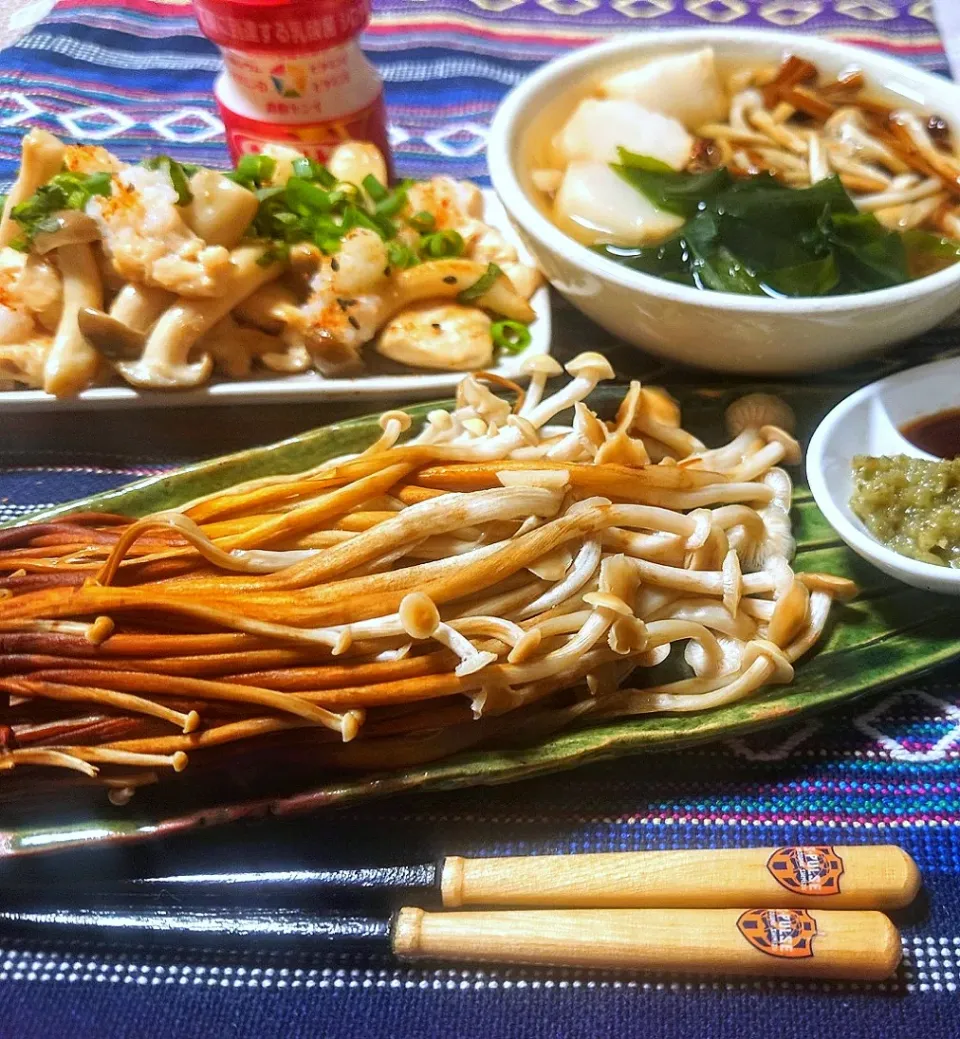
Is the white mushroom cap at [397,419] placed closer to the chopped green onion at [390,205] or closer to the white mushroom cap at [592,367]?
the white mushroom cap at [592,367]

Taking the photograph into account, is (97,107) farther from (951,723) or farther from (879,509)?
(951,723)

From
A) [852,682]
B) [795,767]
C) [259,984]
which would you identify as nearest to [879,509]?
[852,682]

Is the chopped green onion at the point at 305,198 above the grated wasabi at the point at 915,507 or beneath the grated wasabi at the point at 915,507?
above

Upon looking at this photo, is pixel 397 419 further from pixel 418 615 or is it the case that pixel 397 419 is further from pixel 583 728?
pixel 583 728

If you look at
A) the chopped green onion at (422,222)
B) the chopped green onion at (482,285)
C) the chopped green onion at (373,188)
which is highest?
the chopped green onion at (373,188)

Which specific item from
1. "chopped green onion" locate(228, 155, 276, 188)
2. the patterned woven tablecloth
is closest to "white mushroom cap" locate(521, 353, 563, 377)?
the patterned woven tablecloth

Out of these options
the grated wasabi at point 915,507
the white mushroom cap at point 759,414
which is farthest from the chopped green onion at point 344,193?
the grated wasabi at point 915,507

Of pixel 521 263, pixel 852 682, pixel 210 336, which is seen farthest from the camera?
pixel 521 263
